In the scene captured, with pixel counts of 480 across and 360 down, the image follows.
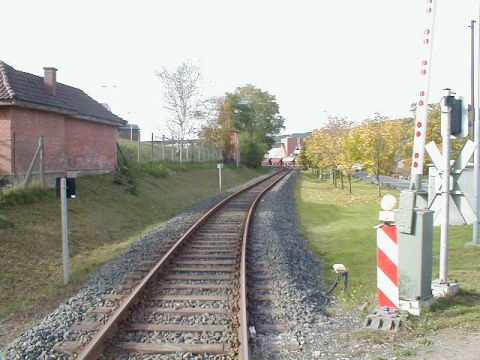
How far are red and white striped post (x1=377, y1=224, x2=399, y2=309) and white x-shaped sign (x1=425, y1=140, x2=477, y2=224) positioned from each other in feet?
5.33

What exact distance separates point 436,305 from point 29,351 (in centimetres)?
502

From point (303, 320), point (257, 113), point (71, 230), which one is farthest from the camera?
point (257, 113)

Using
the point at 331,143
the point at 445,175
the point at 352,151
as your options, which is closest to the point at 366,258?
the point at 445,175

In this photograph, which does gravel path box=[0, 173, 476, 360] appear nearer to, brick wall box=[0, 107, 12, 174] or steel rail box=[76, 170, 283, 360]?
steel rail box=[76, 170, 283, 360]

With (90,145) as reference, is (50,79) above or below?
above

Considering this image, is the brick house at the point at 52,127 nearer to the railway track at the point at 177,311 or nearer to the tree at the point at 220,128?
the railway track at the point at 177,311

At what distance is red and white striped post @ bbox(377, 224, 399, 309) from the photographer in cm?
676

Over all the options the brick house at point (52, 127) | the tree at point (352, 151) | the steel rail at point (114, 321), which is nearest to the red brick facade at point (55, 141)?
the brick house at point (52, 127)

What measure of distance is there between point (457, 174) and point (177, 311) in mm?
4921

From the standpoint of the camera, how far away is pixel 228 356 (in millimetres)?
5586

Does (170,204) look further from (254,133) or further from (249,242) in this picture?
(254,133)

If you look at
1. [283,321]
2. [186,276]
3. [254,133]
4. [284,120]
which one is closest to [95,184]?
[186,276]

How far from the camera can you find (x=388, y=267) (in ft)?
22.4

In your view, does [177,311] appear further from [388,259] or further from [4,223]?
[4,223]
